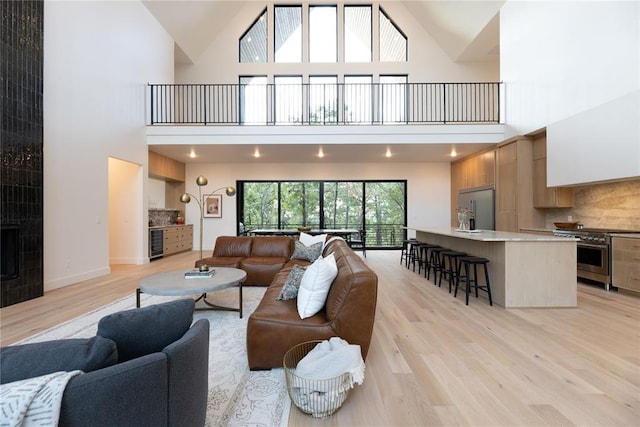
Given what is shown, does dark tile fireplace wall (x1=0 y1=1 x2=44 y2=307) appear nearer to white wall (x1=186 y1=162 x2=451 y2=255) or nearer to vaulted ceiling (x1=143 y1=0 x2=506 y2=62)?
vaulted ceiling (x1=143 y1=0 x2=506 y2=62)

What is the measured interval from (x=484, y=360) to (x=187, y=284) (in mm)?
2667

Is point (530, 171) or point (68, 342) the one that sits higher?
point (530, 171)

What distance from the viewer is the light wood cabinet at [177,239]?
771 cm

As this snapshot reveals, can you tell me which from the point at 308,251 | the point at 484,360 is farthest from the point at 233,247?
the point at 484,360

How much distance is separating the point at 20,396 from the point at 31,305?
4.08 metres

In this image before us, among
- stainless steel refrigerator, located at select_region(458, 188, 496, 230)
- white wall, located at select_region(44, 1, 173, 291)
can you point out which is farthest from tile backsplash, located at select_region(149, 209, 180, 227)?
stainless steel refrigerator, located at select_region(458, 188, 496, 230)

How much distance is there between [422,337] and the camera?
281 centimetres

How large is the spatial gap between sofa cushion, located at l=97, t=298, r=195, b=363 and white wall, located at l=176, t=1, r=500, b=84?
9124 mm

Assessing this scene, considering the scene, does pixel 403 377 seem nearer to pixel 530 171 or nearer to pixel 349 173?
pixel 530 171

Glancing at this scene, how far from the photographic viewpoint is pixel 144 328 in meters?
1.24

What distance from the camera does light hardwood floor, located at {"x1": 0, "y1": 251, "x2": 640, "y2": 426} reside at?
176 cm

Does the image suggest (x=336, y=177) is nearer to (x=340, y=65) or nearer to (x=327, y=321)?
(x=340, y=65)

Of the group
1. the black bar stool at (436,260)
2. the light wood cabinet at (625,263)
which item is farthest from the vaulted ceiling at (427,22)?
the black bar stool at (436,260)

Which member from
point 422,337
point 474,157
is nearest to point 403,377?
point 422,337
